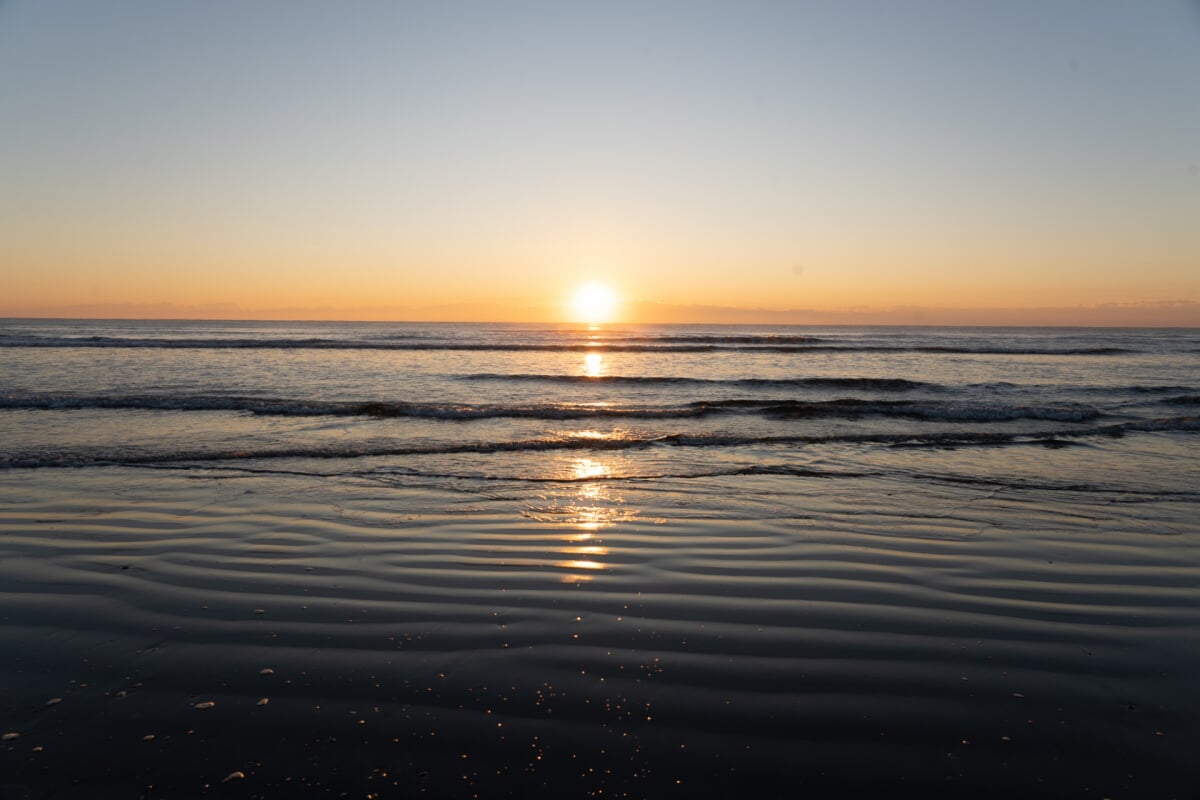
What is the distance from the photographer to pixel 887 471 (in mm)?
9938

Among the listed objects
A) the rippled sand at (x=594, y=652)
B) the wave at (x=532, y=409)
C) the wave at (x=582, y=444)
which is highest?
the wave at (x=532, y=409)

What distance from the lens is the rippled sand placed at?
9.82 ft

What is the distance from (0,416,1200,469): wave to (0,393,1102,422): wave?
227 cm

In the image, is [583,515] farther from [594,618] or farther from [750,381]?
[750,381]

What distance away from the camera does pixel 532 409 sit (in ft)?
54.4

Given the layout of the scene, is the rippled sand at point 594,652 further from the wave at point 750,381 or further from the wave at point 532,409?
the wave at point 750,381

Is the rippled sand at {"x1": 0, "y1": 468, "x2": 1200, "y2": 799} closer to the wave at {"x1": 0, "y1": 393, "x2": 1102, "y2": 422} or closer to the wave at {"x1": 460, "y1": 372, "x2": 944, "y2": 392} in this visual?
the wave at {"x1": 0, "y1": 393, "x2": 1102, "y2": 422}

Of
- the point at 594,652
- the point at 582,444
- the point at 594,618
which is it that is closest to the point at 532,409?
the point at 582,444

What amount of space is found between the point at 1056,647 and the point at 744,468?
595cm

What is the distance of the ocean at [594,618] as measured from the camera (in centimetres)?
304

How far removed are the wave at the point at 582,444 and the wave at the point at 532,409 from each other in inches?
89.6

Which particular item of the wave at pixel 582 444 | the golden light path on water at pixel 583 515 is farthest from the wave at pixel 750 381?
the golden light path on water at pixel 583 515

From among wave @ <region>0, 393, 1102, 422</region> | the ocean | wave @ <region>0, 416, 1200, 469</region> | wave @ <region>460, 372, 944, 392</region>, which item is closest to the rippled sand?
the ocean

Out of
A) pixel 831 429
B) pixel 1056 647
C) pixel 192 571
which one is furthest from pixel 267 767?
pixel 831 429
